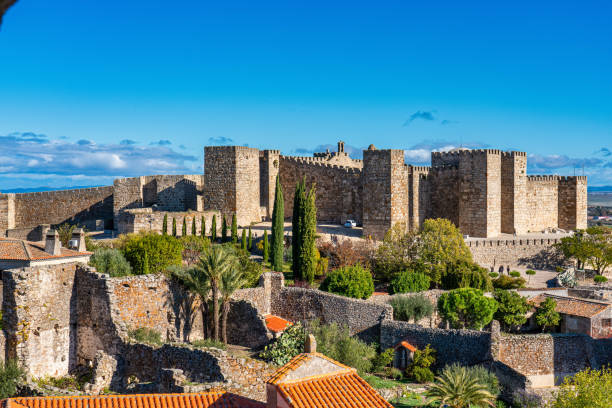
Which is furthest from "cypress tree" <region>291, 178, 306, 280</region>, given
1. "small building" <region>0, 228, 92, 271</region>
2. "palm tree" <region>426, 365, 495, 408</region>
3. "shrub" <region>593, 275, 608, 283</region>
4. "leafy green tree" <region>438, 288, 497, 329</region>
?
"shrub" <region>593, 275, 608, 283</region>

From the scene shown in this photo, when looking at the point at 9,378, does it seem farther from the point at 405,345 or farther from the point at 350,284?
the point at 350,284

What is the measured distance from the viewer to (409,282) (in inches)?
1040

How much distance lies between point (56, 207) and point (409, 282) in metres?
26.8

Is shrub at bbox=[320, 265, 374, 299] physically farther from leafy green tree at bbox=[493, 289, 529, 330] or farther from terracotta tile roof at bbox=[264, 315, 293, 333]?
leafy green tree at bbox=[493, 289, 529, 330]

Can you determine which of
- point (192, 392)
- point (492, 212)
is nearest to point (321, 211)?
point (492, 212)

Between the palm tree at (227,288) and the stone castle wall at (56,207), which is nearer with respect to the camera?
the palm tree at (227,288)

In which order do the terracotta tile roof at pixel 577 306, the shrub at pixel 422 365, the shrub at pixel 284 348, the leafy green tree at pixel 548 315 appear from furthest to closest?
the leafy green tree at pixel 548 315, the terracotta tile roof at pixel 577 306, the shrub at pixel 422 365, the shrub at pixel 284 348

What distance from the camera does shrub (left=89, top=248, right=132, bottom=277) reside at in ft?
69.4

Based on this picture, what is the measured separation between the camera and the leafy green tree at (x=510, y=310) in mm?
25062

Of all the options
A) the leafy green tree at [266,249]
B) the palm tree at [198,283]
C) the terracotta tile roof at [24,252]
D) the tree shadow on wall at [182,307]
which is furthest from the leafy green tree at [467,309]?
the terracotta tile roof at [24,252]

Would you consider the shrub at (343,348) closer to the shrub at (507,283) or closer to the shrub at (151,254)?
the shrub at (151,254)

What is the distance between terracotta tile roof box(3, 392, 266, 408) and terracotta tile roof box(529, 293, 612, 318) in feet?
60.2

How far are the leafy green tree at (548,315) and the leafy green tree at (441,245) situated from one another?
4730 mm

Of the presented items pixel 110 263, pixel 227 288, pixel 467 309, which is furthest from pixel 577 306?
pixel 110 263
